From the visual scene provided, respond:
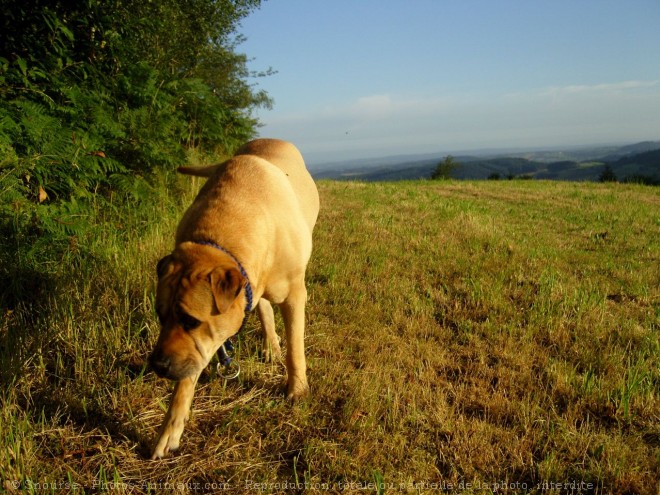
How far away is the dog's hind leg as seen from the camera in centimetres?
376

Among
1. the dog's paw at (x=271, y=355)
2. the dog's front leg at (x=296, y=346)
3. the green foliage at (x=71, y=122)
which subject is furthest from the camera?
the green foliage at (x=71, y=122)

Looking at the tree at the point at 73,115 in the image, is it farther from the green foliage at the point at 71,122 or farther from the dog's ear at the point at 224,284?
the dog's ear at the point at 224,284

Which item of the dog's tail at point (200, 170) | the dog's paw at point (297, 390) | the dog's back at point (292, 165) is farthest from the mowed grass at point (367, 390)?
the dog's back at point (292, 165)

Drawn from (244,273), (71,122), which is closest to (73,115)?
(71,122)

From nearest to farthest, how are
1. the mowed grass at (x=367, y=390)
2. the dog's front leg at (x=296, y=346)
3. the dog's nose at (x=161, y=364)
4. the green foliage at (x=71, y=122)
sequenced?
the dog's nose at (x=161, y=364) < the mowed grass at (x=367, y=390) < the dog's front leg at (x=296, y=346) < the green foliage at (x=71, y=122)

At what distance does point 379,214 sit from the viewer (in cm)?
957

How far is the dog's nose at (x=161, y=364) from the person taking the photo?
7.70ft

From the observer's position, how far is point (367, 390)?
321cm

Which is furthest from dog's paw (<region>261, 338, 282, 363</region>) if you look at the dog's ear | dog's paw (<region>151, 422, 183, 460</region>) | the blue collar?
the dog's ear

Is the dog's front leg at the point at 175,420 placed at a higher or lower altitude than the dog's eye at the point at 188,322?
lower

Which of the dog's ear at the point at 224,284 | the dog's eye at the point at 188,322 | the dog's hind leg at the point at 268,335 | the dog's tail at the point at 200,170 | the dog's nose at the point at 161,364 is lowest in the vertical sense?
the dog's hind leg at the point at 268,335

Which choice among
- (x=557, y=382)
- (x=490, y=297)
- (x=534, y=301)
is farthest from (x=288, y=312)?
(x=534, y=301)

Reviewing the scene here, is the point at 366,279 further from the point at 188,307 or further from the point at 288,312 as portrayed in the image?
the point at 188,307

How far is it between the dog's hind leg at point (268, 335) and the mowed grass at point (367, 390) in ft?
0.45
